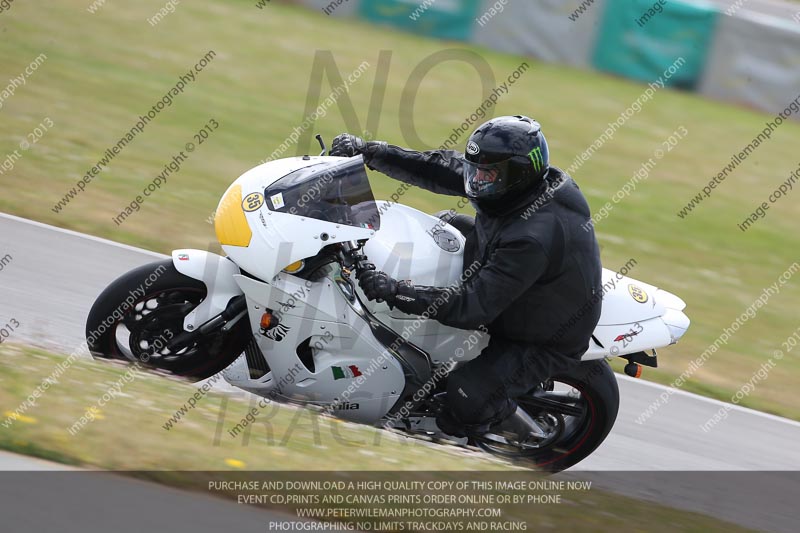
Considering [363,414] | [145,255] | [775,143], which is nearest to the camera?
[363,414]

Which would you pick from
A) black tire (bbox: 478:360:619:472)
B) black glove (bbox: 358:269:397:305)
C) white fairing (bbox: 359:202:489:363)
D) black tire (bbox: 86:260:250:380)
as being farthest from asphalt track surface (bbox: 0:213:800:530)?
black glove (bbox: 358:269:397:305)

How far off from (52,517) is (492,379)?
2338 mm

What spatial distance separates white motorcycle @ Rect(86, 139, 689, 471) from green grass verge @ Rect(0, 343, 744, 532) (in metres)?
0.18

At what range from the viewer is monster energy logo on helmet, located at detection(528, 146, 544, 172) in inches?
187

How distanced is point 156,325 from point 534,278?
6.47 ft

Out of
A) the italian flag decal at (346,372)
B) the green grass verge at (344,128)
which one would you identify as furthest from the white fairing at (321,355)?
the green grass verge at (344,128)

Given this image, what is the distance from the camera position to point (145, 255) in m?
7.55

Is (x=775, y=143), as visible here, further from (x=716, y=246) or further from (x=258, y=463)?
(x=258, y=463)

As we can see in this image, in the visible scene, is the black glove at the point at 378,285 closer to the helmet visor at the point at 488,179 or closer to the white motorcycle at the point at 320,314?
the white motorcycle at the point at 320,314

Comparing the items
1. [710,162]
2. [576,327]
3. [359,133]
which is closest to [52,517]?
[576,327]

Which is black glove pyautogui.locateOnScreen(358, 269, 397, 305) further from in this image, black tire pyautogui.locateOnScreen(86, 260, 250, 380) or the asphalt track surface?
the asphalt track surface

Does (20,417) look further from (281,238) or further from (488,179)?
(488,179)

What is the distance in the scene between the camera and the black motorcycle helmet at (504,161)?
472 cm

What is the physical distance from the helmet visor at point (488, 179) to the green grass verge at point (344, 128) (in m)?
3.18
